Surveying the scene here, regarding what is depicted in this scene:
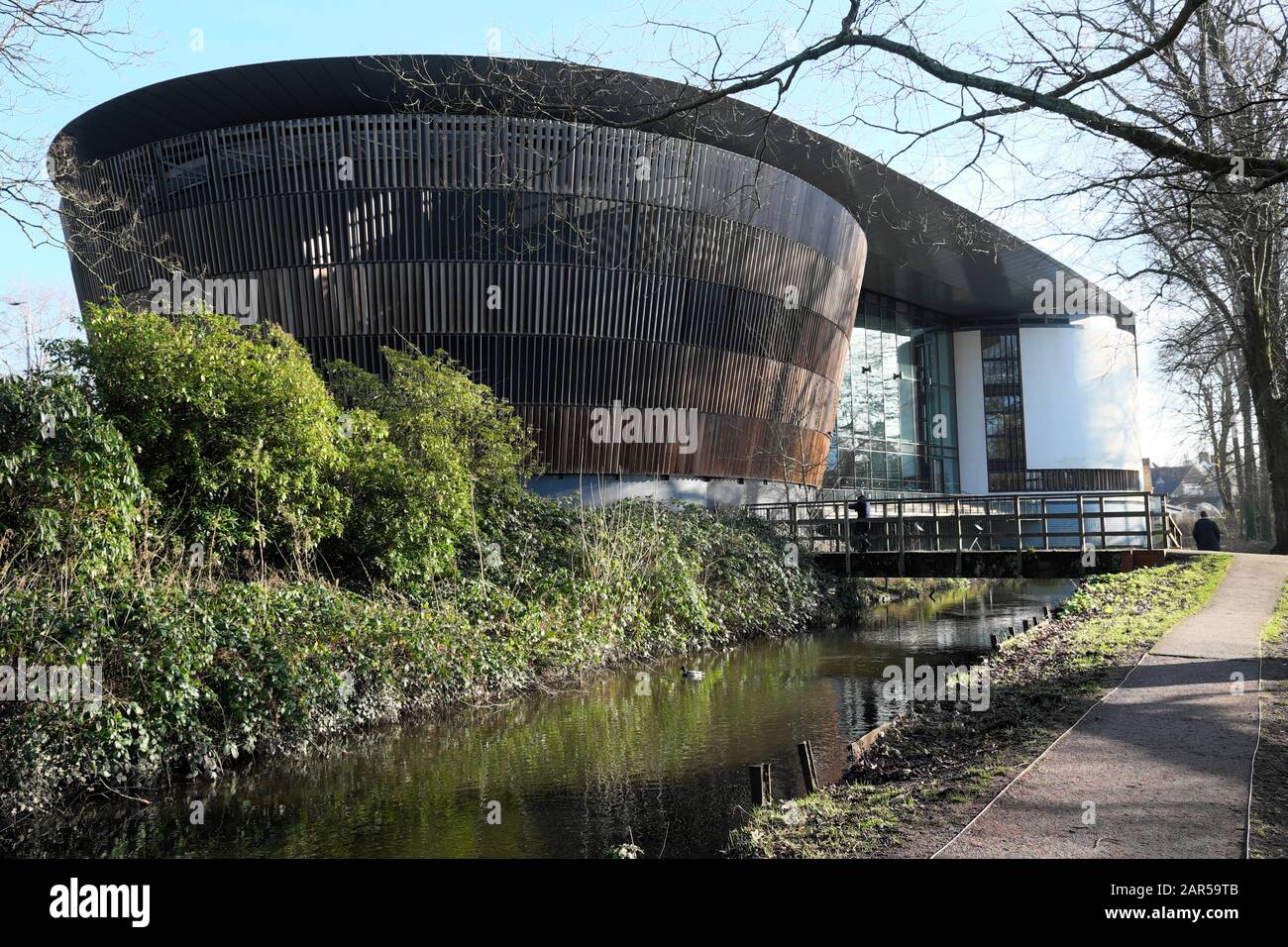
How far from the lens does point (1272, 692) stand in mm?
7922

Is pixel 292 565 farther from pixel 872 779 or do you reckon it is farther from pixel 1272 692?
pixel 1272 692

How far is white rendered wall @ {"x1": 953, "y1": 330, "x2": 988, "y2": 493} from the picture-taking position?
4738 cm

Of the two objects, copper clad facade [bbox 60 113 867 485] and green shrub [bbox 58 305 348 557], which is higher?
copper clad facade [bbox 60 113 867 485]

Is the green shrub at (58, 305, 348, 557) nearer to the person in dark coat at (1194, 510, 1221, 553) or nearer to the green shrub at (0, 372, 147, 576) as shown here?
the green shrub at (0, 372, 147, 576)

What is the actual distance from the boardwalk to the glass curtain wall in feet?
92.5

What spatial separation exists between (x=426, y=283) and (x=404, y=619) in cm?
1166

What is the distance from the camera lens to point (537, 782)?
8734 mm

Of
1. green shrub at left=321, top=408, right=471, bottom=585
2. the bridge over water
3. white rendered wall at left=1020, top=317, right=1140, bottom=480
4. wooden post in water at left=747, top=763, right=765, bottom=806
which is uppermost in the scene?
white rendered wall at left=1020, top=317, right=1140, bottom=480

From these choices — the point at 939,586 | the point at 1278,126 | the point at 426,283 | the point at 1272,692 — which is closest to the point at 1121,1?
the point at 1278,126

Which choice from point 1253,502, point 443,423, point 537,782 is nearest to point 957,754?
point 537,782

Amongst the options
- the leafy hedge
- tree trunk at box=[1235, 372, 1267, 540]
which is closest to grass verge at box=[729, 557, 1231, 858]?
the leafy hedge

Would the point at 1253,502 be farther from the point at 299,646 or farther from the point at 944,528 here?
the point at 299,646

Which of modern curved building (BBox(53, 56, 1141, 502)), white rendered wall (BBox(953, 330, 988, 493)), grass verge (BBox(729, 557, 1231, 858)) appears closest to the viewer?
grass verge (BBox(729, 557, 1231, 858))

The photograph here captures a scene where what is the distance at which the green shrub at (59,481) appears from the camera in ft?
29.6
